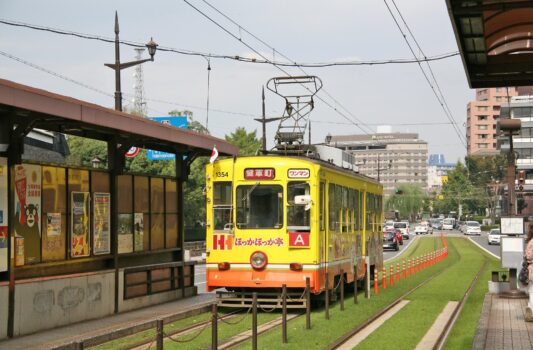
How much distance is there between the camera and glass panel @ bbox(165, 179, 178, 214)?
21391mm

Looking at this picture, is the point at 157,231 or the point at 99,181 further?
the point at 157,231

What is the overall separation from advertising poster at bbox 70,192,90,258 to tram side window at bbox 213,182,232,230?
8.65 feet

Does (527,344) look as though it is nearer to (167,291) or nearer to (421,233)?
(167,291)

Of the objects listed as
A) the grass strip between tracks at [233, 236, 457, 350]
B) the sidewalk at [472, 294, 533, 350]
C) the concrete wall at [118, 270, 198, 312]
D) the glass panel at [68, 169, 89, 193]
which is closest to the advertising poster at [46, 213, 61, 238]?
the glass panel at [68, 169, 89, 193]

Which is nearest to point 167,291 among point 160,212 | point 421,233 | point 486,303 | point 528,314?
point 160,212

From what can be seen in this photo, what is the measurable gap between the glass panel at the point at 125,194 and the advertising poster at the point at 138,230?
0.37m

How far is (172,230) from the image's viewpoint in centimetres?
2172

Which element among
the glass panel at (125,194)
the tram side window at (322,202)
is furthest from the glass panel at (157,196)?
the tram side window at (322,202)

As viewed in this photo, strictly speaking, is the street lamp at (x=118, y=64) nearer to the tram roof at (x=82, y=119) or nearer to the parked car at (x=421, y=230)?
the tram roof at (x=82, y=119)

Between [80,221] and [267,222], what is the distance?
3717 millimetres

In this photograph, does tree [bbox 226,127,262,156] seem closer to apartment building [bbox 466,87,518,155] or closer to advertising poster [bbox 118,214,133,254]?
advertising poster [bbox 118,214,133,254]

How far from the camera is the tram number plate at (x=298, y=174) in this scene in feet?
57.4

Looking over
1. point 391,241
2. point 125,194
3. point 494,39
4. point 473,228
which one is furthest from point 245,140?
point 494,39

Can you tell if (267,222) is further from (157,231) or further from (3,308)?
(3,308)
